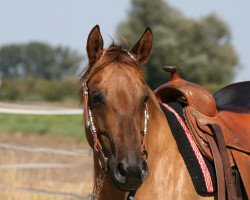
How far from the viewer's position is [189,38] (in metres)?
44.1

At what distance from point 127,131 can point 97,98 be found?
262 millimetres

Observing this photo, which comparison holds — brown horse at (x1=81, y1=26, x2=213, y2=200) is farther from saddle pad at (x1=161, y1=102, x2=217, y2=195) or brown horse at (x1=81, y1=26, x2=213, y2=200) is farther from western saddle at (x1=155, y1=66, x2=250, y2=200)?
western saddle at (x1=155, y1=66, x2=250, y2=200)

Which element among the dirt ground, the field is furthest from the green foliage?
the dirt ground

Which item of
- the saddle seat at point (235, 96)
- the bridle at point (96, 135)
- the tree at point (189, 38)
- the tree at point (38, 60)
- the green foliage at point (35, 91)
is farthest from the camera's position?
the tree at point (38, 60)

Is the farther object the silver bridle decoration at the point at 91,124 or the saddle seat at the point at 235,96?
the saddle seat at the point at 235,96

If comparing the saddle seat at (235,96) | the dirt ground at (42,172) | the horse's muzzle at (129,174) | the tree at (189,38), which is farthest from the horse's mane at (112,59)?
the tree at (189,38)

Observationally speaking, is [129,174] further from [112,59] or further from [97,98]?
[112,59]

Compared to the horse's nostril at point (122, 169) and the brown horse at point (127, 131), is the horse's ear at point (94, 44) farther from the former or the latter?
the horse's nostril at point (122, 169)

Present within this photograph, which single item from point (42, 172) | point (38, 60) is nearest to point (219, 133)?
point (42, 172)

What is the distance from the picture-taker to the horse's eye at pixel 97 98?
3104 millimetres

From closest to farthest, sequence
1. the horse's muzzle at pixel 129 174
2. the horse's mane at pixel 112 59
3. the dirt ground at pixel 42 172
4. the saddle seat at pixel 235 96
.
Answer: the horse's muzzle at pixel 129 174 < the horse's mane at pixel 112 59 < the saddle seat at pixel 235 96 < the dirt ground at pixel 42 172

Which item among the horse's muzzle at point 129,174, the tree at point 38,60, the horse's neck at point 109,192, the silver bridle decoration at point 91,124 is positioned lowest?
the tree at point 38,60

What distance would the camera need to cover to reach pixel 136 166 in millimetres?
2885

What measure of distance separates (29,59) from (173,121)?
92.6 metres
